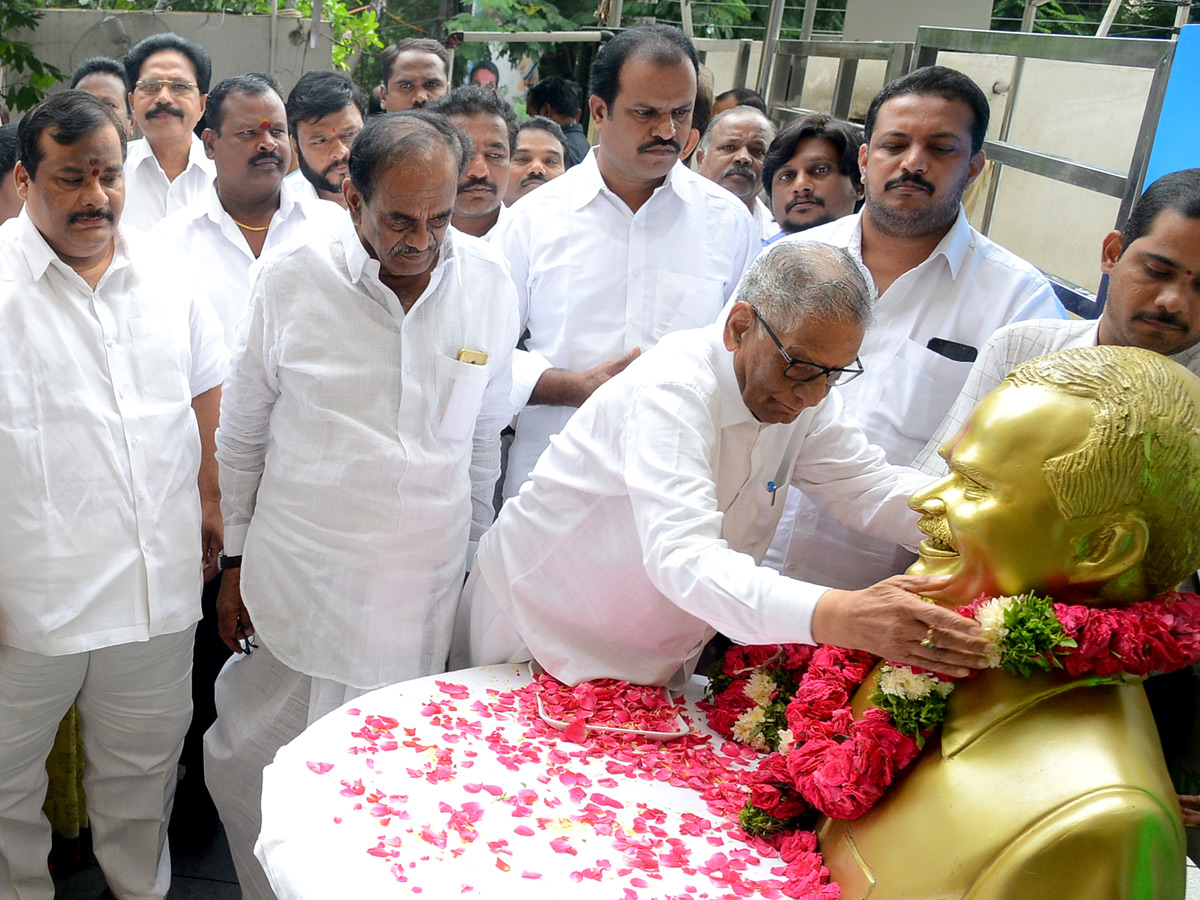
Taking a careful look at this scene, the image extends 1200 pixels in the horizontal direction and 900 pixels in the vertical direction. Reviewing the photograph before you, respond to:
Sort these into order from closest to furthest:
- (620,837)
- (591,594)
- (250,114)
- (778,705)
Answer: (620,837)
(778,705)
(591,594)
(250,114)

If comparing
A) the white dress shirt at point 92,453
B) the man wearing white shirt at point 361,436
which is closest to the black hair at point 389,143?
the man wearing white shirt at point 361,436

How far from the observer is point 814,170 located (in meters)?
4.08

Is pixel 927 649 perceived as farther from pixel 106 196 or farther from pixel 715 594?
pixel 106 196

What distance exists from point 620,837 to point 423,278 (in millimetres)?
1588

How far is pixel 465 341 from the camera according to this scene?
10.00 ft

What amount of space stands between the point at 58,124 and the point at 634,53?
5.66ft

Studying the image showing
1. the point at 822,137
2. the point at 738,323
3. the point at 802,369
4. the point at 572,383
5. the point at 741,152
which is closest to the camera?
the point at 802,369

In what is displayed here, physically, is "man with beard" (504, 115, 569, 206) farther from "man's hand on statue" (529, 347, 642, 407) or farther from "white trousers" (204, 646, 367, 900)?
"white trousers" (204, 646, 367, 900)

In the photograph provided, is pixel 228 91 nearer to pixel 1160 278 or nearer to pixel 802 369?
pixel 802 369

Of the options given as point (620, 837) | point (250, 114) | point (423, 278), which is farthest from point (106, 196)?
point (620, 837)

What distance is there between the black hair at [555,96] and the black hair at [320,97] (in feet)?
8.12

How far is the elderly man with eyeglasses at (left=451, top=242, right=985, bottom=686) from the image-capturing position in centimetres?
202

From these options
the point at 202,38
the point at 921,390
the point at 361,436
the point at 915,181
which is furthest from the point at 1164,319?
the point at 202,38

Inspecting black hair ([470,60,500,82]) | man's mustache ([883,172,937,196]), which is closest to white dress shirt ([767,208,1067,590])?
man's mustache ([883,172,937,196])
